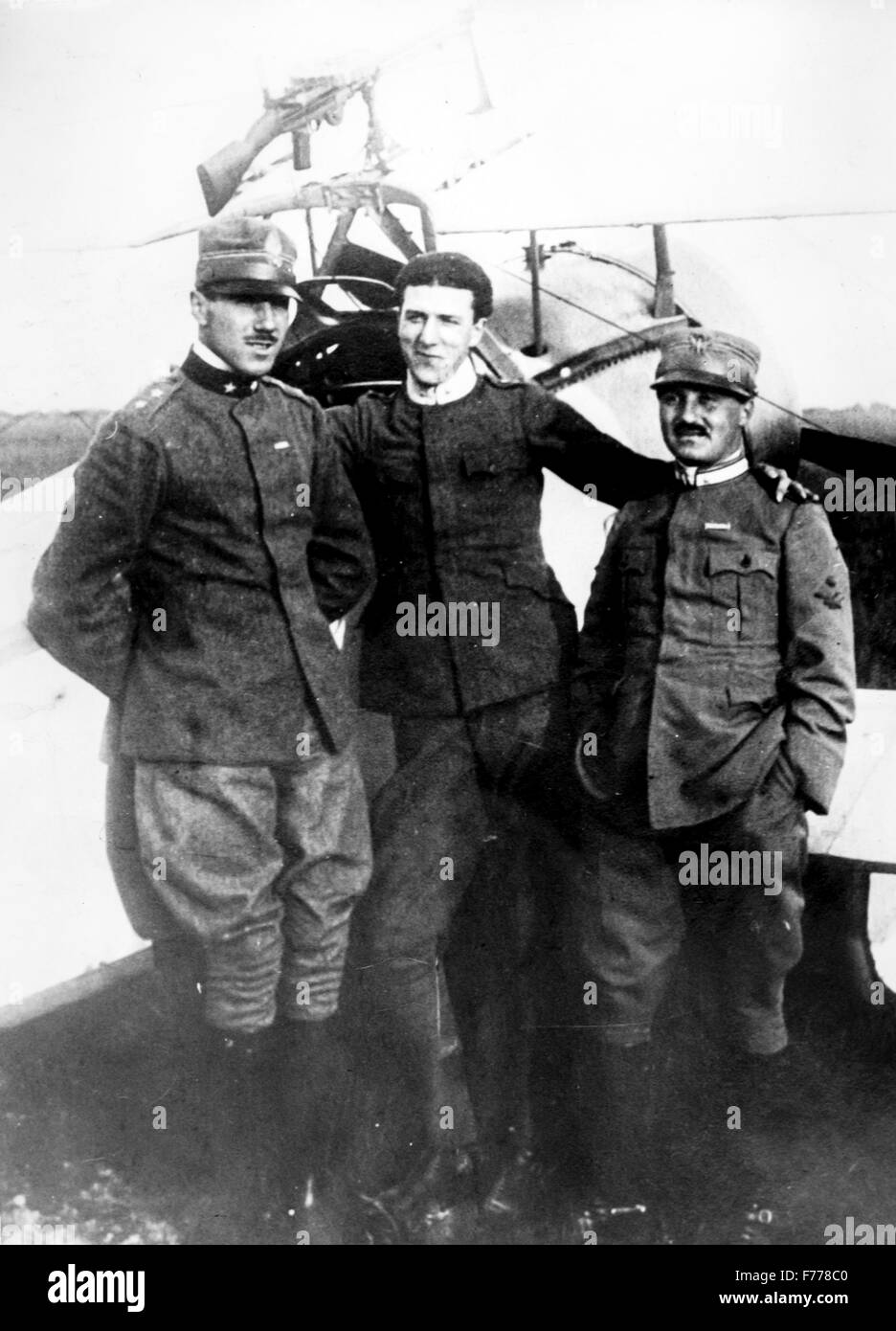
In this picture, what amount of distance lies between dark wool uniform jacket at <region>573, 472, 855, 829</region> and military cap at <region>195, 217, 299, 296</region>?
3.53 feet

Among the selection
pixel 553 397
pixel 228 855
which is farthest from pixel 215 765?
pixel 553 397

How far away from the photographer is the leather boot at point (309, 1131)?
312 cm

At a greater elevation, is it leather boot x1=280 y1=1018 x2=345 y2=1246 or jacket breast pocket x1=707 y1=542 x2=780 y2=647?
jacket breast pocket x1=707 y1=542 x2=780 y2=647

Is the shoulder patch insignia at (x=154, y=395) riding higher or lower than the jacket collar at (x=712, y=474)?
higher

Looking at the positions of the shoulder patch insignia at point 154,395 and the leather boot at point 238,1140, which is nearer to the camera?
the shoulder patch insignia at point 154,395

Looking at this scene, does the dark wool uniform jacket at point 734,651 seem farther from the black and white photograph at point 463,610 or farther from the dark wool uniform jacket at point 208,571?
the dark wool uniform jacket at point 208,571

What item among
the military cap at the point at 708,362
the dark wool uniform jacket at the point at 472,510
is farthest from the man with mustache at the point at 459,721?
the military cap at the point at 708,362

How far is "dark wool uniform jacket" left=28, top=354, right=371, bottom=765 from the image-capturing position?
2986mm

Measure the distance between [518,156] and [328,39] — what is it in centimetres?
56

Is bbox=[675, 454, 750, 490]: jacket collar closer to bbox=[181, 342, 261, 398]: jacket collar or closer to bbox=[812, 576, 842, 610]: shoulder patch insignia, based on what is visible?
bbox=[812, 576, 842, 610]: shoulder patch insignia

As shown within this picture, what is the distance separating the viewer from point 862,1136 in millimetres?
3221

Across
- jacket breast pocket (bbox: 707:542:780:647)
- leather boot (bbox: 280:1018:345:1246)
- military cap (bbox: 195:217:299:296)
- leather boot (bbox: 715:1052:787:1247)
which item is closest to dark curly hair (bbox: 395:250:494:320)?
military cap (bbox: 195:217:299:296)

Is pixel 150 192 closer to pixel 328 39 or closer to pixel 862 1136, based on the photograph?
pixel 328 39

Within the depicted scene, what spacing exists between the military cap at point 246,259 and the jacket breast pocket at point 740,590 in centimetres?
121
